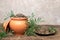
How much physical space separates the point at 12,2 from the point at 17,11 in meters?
0.10

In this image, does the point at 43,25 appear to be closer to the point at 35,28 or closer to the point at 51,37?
the point at 35,28

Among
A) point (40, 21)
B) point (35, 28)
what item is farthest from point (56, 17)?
point (35, 28)

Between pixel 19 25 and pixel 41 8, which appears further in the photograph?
pixel 41 8

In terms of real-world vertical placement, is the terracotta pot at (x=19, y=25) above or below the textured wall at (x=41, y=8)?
below

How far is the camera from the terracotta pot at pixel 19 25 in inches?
51.7

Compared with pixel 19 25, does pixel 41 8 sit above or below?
above

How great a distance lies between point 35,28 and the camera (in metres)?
1.39

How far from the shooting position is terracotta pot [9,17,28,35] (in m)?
1.31

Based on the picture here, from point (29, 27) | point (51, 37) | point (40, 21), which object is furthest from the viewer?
point (40, 21)

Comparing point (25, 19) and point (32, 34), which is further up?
point (25, 19)

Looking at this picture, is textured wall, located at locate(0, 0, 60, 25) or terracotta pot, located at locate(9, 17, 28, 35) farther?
textured wall, located at locate(0, 0, 60, 25)

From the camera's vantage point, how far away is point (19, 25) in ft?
4.29

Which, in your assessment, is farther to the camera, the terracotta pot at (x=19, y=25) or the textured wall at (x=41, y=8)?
the textured wall at (x=41, y=8)

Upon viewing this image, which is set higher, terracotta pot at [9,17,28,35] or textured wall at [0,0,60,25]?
textured wall at [0,0,60,25]
